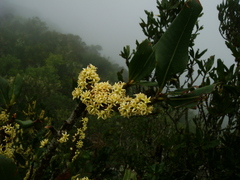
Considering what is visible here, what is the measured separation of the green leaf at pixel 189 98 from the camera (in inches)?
31.6

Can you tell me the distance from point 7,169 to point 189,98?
0.77m

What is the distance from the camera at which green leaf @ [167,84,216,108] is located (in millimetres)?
803

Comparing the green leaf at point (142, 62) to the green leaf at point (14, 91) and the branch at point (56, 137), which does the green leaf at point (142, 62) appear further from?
the green leaf at point (14, 91)

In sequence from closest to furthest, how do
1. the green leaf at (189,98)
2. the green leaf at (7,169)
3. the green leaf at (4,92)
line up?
the green leaf at (7,169), the green leaf at (189,98), the green leaf at (4,92)

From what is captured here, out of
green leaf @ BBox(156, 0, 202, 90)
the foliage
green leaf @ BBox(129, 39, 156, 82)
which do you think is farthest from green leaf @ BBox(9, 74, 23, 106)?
green leaf @ BBox(156, 0, 202, 90)

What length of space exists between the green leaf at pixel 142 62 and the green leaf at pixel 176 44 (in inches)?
1.4

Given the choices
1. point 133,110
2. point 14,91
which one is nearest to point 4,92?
point 14,91

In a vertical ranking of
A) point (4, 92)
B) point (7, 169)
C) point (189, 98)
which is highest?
point (4, 92)

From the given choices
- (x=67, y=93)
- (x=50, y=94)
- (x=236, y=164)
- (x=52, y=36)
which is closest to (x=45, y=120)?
(x=236, y=164)

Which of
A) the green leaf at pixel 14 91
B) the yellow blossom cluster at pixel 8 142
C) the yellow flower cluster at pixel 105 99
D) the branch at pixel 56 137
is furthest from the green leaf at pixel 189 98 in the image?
the yellow blossom cluster at pixel 8 142

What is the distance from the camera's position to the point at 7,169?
70 centimetres

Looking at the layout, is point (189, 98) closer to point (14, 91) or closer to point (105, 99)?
point (105, 99)

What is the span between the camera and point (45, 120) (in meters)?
1.90

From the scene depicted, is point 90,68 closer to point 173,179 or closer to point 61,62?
point 173,179
